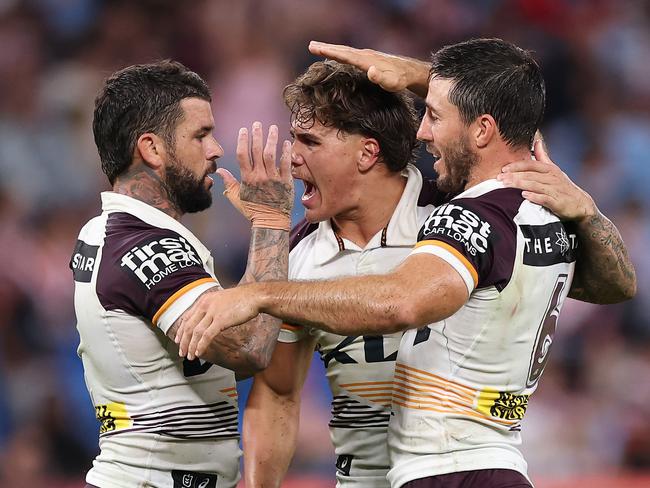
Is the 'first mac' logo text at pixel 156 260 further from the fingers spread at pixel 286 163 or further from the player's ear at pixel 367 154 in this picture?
the player's ear at pixel 367 154

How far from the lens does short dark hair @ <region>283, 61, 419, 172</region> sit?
4.87 m

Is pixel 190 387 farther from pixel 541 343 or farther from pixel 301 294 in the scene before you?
pixel 541 343

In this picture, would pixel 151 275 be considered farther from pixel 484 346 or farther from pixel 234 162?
pixel 234 162

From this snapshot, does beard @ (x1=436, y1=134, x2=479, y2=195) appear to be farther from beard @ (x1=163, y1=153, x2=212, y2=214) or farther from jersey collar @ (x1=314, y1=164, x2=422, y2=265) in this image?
beard @ (x1=163, y1=153, x2=212, y2=214)

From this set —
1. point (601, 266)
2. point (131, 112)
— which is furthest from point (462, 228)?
point (131, 112)

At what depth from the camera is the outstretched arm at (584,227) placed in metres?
4.15

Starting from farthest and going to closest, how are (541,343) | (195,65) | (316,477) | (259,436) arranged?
(195,65) → (316,477) → (259,436) → (541,343)

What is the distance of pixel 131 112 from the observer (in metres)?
4.63

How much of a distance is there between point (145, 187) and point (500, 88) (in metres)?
1.49

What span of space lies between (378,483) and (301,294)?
48.1 inches

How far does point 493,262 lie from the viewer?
3.93m

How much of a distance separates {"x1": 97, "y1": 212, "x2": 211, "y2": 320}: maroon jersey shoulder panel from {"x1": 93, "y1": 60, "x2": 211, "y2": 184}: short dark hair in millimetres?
415

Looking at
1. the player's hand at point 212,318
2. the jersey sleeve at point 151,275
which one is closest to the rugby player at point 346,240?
the jersey sleeve at point 151,275

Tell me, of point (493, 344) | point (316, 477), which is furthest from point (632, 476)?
point (493, 344)
